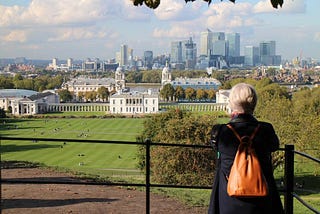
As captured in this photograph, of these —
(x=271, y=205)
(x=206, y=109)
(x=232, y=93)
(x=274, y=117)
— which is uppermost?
(x=232, y=93)

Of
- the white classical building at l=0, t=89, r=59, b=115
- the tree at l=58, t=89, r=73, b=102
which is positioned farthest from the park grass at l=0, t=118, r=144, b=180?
the tree at l=58, t=89, r=73, b=102

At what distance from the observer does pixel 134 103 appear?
102125 mm

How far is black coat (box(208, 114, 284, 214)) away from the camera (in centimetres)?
317

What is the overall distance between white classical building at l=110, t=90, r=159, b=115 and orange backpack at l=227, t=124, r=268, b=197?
313 feet

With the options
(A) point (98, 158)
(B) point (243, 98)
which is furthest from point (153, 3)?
(A) point (98, 158)

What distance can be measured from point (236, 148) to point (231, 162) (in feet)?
0.31

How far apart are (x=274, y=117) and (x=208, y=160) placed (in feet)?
45.8

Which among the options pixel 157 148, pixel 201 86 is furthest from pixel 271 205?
pixel 201 86

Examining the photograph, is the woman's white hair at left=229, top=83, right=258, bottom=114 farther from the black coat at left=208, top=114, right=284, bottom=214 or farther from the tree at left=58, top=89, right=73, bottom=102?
the tree at left=58, top=89, right=73, bottom=102

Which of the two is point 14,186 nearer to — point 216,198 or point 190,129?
point 216,198

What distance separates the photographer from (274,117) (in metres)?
34.7

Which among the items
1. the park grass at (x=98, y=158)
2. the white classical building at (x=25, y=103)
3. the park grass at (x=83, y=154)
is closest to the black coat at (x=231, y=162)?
the park grass at (x=98, y=158)

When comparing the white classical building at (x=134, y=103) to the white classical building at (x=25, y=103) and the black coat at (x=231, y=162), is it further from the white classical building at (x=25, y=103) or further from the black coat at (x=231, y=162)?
the black coat at (x=231, y=162)

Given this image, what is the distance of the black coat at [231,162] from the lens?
317cm
